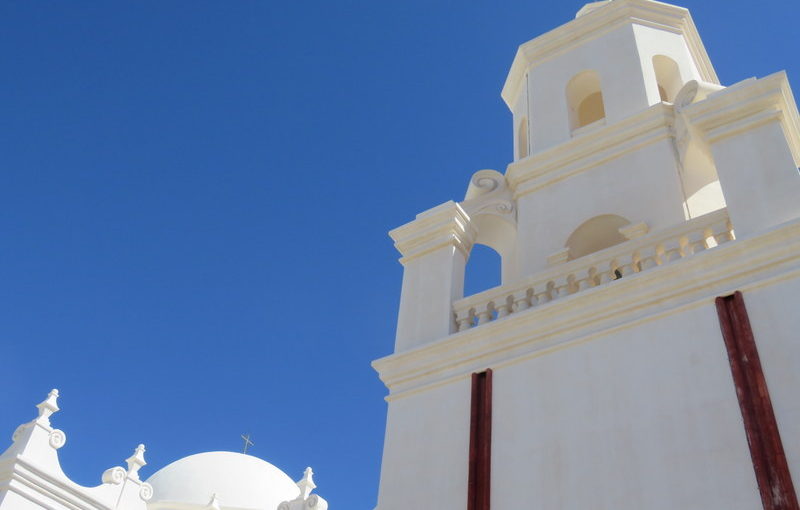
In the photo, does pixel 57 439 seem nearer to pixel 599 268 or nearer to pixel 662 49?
pixel 599 268

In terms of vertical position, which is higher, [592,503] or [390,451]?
[390,451]

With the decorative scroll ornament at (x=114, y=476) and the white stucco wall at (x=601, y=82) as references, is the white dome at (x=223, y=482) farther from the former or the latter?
the white stucco wall at (x=601, y=82)

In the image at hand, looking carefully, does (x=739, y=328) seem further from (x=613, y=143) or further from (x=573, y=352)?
(x=613, y=143)

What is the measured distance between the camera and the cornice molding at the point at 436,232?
9844 mm

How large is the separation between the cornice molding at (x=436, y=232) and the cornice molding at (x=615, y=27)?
14.4 ft

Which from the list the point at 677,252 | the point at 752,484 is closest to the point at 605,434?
the point at 752,484

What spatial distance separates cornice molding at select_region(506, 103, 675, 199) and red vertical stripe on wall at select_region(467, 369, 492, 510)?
3.60 m

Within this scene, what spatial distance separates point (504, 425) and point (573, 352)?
0.93 m

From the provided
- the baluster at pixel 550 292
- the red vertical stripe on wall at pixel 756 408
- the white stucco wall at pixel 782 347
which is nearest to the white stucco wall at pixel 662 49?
the baluster at pixel 550 292

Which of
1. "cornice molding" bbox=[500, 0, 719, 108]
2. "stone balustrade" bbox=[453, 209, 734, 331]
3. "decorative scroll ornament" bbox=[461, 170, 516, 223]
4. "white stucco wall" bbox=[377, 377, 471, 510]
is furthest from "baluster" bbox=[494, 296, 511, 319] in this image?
"cornice molding" bbox=[500, 0, 719, 108]

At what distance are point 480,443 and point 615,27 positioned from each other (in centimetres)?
779

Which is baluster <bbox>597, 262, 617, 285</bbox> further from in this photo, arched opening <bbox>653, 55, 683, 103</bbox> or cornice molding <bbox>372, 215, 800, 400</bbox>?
Answer: arched opening <bbox>653, 55, 683, 103</bbox>

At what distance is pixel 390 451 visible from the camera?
8086mm

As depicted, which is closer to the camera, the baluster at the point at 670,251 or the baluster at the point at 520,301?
the baluster at the point at 670,251
